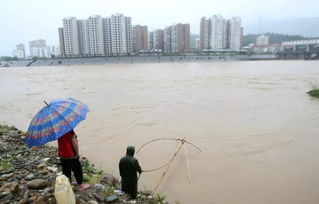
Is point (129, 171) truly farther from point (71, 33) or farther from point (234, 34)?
point (234, 34)

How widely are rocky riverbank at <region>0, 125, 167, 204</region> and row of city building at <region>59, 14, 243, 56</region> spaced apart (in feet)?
258

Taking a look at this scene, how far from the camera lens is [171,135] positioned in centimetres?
781

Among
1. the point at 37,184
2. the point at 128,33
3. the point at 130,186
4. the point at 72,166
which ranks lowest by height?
the point at 130,186

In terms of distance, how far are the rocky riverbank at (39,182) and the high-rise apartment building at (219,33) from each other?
100 m

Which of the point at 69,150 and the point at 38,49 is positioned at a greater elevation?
the point at 38,49

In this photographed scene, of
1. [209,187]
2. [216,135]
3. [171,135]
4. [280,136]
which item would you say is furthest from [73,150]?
[280,136]

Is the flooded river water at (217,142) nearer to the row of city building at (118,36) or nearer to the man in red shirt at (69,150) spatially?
the man in red shirt at (69,150)

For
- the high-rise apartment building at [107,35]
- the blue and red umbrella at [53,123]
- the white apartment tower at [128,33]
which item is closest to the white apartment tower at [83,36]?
the high-rise apartment building at [107,35]

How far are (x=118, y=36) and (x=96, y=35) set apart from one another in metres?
7.79

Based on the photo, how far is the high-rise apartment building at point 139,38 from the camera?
9121cm

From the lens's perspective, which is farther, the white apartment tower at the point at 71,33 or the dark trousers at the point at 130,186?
the white apartment tower at the point at 71,33

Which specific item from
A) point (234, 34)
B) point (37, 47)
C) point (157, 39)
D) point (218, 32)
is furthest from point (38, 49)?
point (234, 34)

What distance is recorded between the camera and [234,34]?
352 feet

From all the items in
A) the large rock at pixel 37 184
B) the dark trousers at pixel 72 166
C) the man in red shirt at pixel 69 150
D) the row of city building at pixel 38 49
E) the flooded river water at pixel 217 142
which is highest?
the row of city building at pixel 38 49
